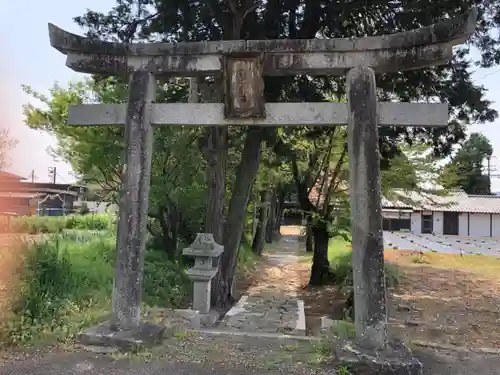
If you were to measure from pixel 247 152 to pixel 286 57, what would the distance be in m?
4.97

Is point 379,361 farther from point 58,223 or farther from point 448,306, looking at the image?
point 58,223

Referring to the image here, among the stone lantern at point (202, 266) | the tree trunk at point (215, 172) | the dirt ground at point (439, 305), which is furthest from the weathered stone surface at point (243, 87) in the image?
the tree trunk at point (215, 172)

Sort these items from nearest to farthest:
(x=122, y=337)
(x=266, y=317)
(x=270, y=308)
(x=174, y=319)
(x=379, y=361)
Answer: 1. (x=379, y=361)
2. (x=122, y=337)
3. (x=174, y=319)
4. (x=266, y=317)
5. (x=270, y=308)

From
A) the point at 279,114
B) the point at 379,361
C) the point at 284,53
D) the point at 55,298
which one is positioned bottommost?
the point at 379,361

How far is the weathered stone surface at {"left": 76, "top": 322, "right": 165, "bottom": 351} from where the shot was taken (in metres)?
5.31

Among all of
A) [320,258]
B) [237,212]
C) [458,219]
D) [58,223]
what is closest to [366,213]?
[237,212]

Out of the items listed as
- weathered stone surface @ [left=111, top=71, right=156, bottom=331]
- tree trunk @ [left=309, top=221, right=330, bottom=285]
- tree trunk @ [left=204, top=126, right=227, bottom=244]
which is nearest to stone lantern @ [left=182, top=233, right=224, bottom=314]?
tree trunk @ [left=204, top=126, right=227, bottom=244]

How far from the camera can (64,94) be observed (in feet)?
42.7

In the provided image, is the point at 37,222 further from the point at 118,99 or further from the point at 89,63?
the point at 89,63

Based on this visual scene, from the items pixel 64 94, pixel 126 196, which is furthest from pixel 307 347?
pixel 64 94

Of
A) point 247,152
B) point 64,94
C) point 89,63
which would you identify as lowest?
point 247,152

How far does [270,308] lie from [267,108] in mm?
6687

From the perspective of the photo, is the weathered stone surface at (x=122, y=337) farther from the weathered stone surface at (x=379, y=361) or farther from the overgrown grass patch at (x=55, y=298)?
the weathered stone surface at (x=379, y=361)

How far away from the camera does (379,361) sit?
189 inches
